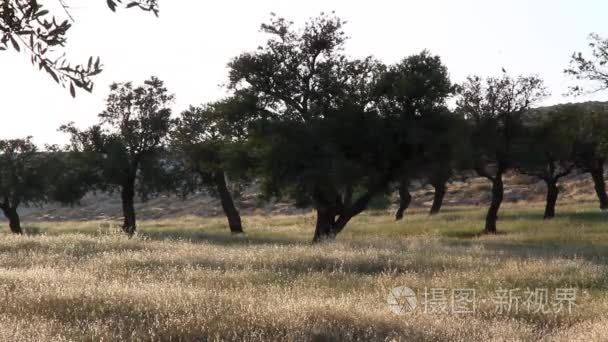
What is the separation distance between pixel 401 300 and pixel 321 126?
17.0 meters

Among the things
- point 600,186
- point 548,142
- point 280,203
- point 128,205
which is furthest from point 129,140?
point 280,203

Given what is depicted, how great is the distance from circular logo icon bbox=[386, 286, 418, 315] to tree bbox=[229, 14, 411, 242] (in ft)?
45.2

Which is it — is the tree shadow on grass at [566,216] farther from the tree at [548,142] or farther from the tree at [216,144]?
the tree at [216,144]

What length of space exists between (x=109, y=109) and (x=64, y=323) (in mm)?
33003

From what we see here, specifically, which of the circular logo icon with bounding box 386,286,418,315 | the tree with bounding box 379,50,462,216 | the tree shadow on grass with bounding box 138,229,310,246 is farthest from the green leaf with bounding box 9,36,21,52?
the tree with bounding box 379,50,462,216

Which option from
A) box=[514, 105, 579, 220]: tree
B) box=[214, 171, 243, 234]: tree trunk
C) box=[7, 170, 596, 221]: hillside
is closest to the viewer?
box=[514, 105, 579, 220]: tree

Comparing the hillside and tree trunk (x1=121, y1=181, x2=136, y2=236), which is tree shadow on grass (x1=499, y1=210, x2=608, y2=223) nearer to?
the hillside

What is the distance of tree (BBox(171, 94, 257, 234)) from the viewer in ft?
98.1

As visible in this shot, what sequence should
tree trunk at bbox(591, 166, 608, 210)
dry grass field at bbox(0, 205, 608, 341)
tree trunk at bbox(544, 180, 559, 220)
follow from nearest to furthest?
dry grass field at bbox(0, 205, 608, 341) → tree trunk at bbox(544, 180, 559, 220) → tree trunk at bbox(591, 166, 608, 210)

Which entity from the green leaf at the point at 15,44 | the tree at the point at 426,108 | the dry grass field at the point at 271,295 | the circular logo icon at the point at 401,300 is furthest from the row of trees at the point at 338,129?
the green leaf at the point at 15,44

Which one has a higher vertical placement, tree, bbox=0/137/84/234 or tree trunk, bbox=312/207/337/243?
tree, bbox=0/137/84/234

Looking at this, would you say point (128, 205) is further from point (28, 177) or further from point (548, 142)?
point (548, 142)

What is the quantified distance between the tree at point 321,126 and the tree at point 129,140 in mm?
11009

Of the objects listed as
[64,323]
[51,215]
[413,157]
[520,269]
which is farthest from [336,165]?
[51,215]
